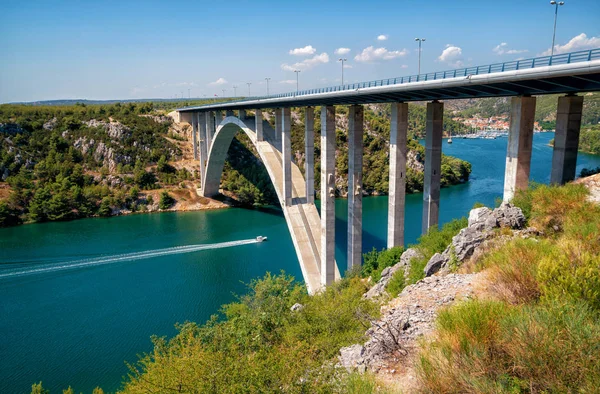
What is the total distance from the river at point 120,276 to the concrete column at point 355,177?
19.1 ft

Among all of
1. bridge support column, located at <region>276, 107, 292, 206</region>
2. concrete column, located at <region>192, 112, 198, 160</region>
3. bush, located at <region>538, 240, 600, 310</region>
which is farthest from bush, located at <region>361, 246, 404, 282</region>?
concrete column, located at <region>192, 112, 198, 160</region>

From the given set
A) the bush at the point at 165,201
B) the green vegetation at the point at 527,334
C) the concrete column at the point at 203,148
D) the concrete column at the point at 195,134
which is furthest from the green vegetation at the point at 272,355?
the concrete column at the point at 195,134

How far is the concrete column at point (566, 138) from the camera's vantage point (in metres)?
11.1

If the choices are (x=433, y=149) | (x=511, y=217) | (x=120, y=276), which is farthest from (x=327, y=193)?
(x=120, y=276)

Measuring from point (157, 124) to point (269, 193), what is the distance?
21.0 metres

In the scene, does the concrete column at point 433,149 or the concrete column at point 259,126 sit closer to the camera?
the concrete column at point 433,149

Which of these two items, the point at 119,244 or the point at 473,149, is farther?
the point at 473,149

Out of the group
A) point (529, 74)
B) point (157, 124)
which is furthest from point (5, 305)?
point (157, 124)

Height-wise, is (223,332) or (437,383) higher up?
(437,383)

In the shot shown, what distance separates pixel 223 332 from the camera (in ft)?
43.0

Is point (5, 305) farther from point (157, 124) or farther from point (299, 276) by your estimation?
point (157, 124)

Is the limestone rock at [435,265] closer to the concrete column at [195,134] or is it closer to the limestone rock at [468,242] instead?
the limestone rock at [468,242]

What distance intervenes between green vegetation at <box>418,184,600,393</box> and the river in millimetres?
14097

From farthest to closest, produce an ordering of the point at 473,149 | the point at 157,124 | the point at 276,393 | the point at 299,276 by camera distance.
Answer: the point at 473,149 < the point at 157,124 < the point at 299,276 < the point at 276,393
